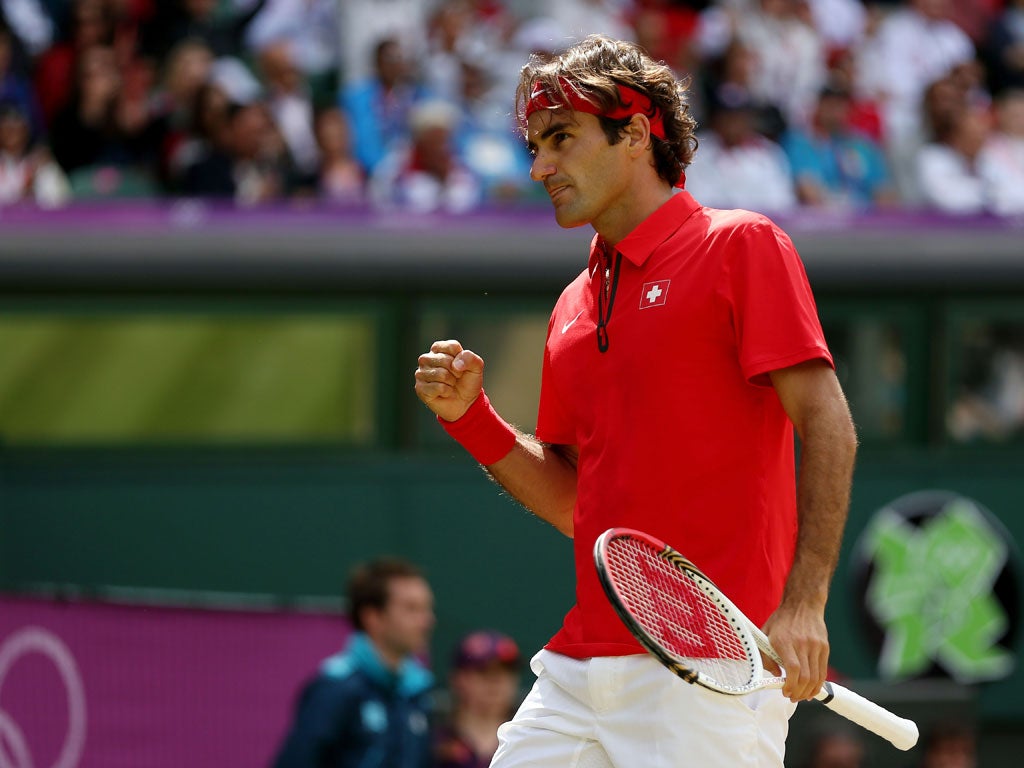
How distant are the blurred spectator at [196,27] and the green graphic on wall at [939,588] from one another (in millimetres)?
4649

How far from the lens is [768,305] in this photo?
325 cm

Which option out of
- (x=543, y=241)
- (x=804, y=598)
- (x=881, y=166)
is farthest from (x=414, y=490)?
(x=804, y=598)

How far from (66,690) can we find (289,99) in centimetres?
460

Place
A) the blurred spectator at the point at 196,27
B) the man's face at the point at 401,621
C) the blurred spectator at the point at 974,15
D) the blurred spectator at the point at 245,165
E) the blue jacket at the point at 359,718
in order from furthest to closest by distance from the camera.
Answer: the blurred spectator at the point at 974,15
the blurred spectator at the point at 196,27
the blurred spectator at the point at 245,165
the man's face at the point at 401,621
the blue jacket at the point at 359,718

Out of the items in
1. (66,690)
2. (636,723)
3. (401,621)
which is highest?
(636,723)

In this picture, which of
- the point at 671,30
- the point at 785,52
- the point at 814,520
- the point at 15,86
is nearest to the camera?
the point at 814,520

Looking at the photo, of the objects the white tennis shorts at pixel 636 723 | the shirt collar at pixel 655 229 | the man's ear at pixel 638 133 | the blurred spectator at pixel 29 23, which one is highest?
the man's ear at pixel 638 133

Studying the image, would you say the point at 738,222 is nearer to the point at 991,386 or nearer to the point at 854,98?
the point at 991,386

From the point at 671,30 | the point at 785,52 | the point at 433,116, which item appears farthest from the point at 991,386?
the point at 671,30

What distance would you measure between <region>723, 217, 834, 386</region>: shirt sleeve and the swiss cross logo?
0.13 meters

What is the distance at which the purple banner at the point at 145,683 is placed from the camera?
20.5 feet

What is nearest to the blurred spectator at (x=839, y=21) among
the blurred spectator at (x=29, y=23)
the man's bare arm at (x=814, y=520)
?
the blurred spectator at (x=29, y=23)

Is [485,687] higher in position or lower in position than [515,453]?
lower

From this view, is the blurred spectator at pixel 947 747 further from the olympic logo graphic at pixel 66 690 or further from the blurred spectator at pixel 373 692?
the olympic logo graphic at pixel 66 690
